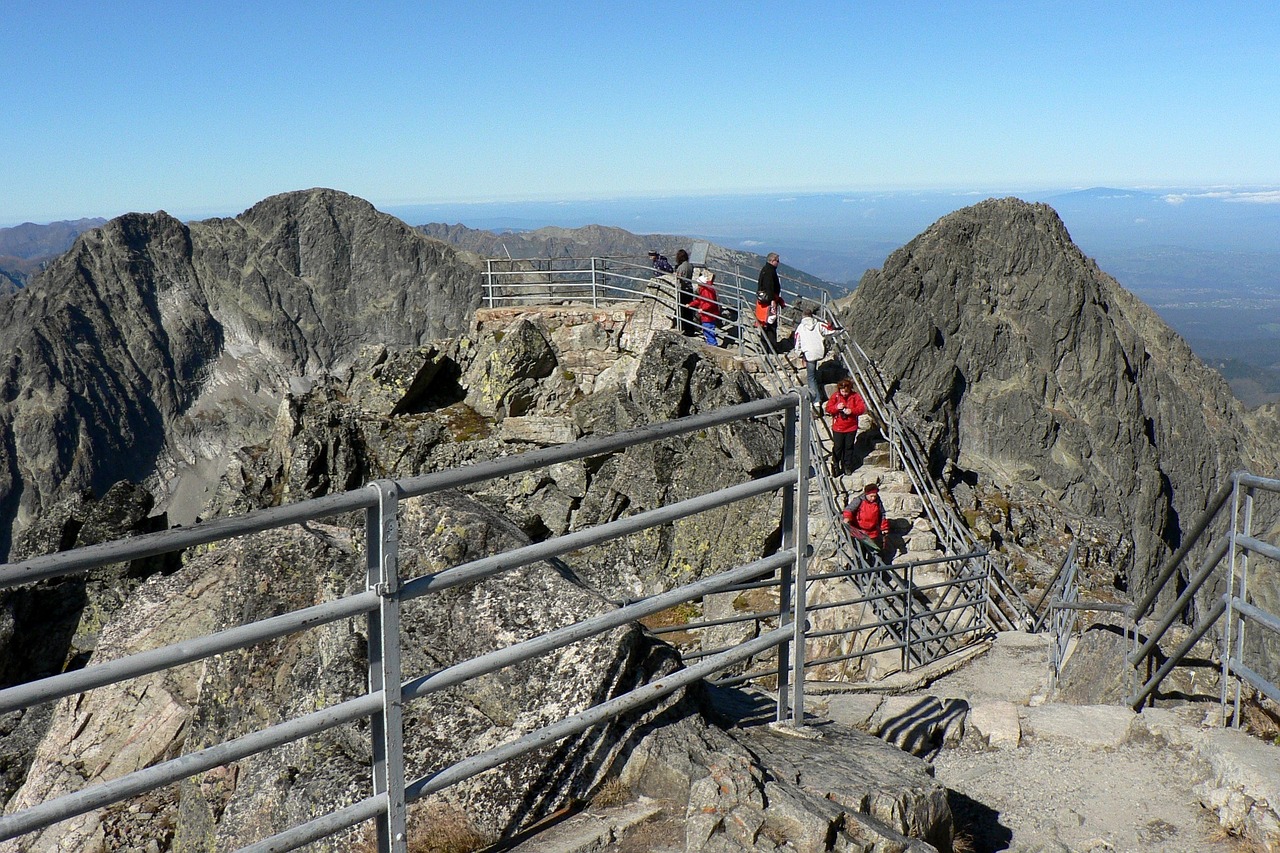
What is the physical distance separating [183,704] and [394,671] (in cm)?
386

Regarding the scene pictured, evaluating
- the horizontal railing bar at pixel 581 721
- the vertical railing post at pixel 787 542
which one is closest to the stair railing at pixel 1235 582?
the vertical railing post at pixel 787 542

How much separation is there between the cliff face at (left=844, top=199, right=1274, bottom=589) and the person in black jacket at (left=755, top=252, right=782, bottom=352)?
101 m

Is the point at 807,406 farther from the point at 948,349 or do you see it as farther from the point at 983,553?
the point at 948,349

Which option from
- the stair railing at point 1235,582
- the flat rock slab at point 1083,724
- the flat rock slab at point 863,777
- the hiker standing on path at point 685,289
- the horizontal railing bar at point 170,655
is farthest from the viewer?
the hiker standing on path at point 685,289

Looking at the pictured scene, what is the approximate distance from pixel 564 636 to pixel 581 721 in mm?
471

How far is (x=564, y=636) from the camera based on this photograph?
3.76 m

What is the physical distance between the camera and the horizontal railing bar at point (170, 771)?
264cm

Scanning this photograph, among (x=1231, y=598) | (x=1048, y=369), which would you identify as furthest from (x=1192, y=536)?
(x=1048, y=369)

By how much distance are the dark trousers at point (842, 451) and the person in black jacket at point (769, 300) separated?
3.71m

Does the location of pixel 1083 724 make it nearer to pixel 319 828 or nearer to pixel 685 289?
pixel 319 828

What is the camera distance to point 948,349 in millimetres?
132375

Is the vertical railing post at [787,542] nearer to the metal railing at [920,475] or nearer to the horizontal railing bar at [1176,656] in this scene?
the horizontal railing bar at [1176,656]

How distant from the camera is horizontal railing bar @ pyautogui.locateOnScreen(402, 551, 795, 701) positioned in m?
3.44

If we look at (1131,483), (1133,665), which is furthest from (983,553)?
(1131,483)
